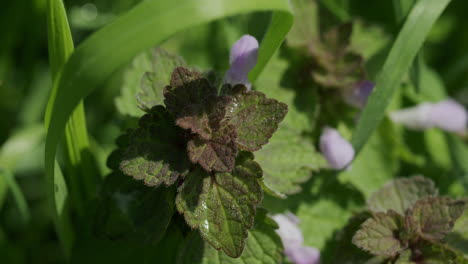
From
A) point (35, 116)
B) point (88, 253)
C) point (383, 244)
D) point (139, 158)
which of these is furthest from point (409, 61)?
point (35, 116)

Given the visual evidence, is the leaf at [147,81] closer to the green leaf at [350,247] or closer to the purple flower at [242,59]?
the purple flower at [242,59]

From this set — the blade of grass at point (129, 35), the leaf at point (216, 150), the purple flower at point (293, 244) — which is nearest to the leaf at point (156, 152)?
the leaf at point (216, 150)

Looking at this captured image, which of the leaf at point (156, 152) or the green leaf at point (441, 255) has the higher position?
the green leaf at point (441, 255)

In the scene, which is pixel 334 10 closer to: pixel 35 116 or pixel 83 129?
pixel 83 129

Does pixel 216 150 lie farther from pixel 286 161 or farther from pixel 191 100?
pixel 286 161

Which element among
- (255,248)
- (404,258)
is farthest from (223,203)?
(404,258)

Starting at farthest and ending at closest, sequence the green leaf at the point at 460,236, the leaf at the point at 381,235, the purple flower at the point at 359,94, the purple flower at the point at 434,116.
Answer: the purple flower at the point at 434,116, the purple flower at the point at 359,94, the green leaf at the point at 460,236, the leaf at the point at 381,235
